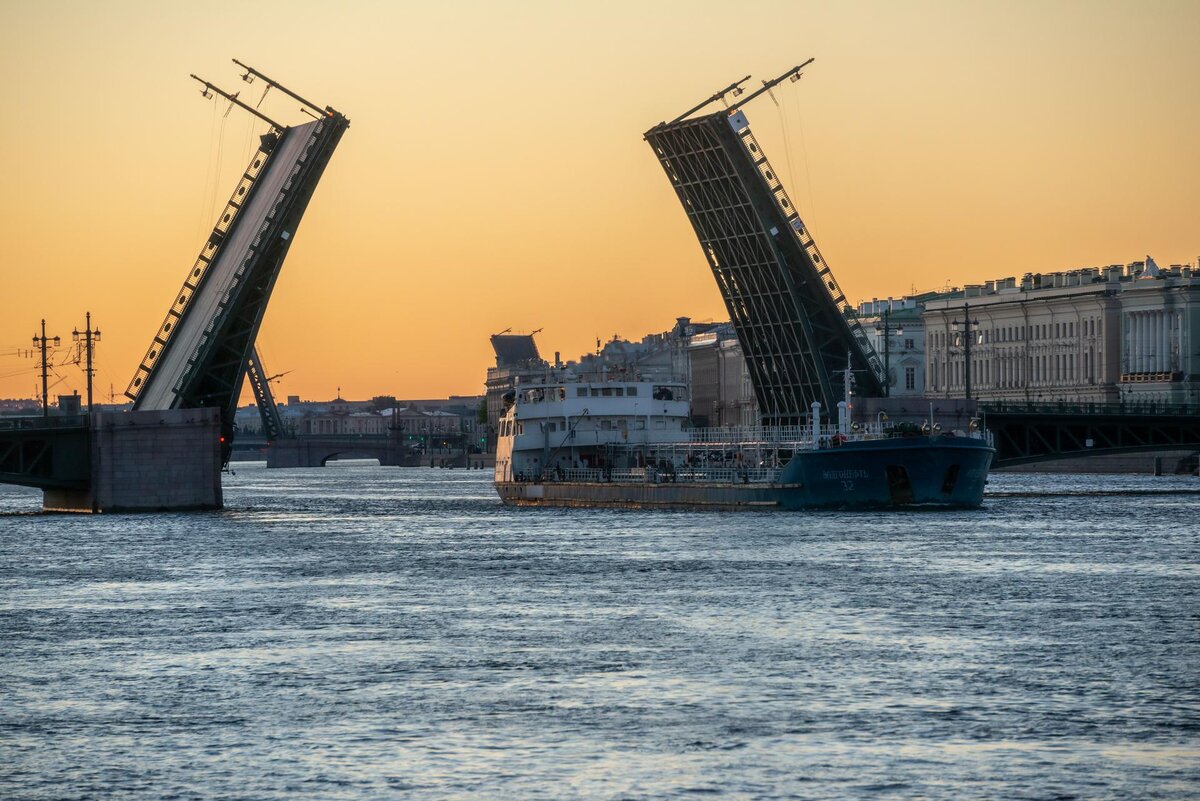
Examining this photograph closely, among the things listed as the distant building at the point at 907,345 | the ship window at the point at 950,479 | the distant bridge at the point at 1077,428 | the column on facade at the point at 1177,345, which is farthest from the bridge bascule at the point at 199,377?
the distant building at the point at 907,345

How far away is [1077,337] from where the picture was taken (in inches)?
4198

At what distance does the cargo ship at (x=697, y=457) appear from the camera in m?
48.7

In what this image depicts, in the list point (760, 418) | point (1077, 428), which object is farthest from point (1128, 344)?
point (760, 418)

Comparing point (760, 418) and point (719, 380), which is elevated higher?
point (719, 380)

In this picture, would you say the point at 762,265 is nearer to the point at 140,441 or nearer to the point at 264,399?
the point at 140,441

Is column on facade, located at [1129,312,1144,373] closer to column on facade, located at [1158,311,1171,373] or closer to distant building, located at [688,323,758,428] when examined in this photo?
column on facade, located at [1158,311,1171,373]

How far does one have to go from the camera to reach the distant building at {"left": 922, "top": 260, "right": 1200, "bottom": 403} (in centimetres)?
10131

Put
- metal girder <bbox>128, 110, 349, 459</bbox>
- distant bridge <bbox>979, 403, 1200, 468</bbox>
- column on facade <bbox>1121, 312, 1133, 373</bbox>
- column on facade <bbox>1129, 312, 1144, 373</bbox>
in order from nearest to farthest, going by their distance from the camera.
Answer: metal girder <bbox>128, 110, 349, 459</bbox>
distant bridge <bbox>979, 403, 1200, 468</bbox>
column on facade <bbox>1129, 312, 1144, 373</bbox>
column on facade <bbox>1121, 312, 1133, 373</bbox>

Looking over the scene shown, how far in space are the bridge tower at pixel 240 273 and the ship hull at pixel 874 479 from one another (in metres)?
10.7

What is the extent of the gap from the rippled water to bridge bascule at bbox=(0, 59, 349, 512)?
11639mm

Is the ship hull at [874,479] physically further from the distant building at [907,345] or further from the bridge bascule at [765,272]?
the distant building at [907,345]

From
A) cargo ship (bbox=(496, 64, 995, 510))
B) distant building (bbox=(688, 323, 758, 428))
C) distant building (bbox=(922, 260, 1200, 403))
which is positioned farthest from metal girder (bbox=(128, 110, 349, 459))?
distant building (bbox=(688, 323, 758, 428))

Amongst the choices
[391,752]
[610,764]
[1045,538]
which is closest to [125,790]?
[391,752]

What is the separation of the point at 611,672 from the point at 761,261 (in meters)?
35.4
